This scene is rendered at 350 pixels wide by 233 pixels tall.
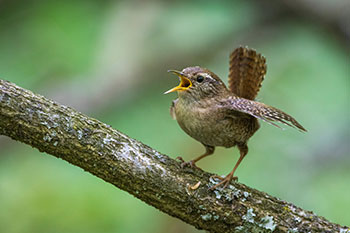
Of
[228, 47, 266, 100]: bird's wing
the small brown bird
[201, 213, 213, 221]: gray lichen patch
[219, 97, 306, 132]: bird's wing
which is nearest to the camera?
[201, 213, 213, 221]: gray lichen patch

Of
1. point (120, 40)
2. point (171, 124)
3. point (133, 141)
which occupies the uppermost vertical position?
point (120, 40)

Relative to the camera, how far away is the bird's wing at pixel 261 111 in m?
3.16

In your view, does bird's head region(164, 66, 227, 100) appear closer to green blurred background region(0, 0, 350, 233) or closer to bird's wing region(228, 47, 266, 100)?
bird's wing region(228, 47, 266, 100)

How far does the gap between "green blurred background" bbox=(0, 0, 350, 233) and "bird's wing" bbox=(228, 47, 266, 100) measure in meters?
1.73

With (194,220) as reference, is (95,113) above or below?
above

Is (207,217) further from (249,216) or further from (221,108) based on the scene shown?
(221,108)

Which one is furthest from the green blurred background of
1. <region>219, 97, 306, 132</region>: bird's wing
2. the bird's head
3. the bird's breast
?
<region>219, 97, 306, 132</region>: bird's wing

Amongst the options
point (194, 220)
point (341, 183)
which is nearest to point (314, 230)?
point (194, 220)

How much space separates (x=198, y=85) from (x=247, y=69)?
513mm

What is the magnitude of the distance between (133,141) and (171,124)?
12.6 ft

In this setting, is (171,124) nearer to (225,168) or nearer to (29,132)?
(225,168)

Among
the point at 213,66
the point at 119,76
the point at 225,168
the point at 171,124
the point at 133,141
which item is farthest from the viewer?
the point at 213,66

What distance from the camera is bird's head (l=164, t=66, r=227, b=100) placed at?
3.71 metres

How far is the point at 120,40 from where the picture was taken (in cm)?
→ 782
